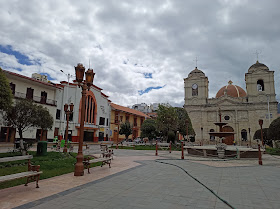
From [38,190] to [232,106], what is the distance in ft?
135

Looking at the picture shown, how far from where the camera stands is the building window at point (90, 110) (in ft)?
113

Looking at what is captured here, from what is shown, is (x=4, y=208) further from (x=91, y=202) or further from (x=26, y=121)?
(x=26, y=121)

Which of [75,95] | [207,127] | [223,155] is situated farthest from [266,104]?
[75,95]

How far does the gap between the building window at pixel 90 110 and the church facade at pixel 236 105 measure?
20.2 metres

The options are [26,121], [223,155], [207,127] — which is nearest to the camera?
[26,121]

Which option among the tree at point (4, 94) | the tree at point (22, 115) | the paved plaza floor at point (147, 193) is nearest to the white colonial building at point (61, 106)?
the tree at point (22, 115)

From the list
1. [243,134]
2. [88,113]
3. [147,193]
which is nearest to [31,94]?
[88,113]

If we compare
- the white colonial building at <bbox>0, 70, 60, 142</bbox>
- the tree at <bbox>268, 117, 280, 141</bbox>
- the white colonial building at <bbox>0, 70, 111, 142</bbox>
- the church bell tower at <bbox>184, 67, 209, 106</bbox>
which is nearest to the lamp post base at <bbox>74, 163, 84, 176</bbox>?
the white colonial building at <bbox>0, 70, 111, 142</bbox>

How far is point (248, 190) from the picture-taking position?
5301 millimetres

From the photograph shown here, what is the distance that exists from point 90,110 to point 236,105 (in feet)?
94.4

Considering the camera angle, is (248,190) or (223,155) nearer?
(248,190)

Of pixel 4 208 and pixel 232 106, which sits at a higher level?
pixel 232 106

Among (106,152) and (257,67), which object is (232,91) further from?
(106,152)

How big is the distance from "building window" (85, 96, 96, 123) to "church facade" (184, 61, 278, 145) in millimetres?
20213
